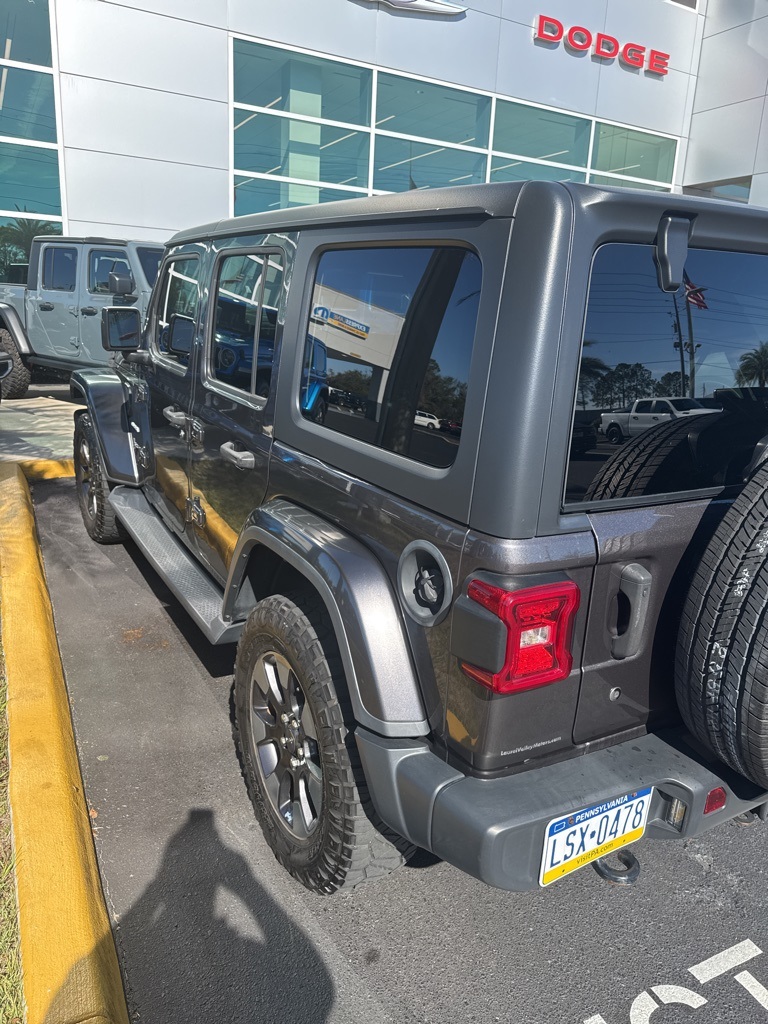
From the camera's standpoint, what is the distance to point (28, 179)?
1138 cm

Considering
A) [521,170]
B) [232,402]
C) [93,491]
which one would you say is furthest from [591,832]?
[521,170]

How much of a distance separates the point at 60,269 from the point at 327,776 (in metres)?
9.65

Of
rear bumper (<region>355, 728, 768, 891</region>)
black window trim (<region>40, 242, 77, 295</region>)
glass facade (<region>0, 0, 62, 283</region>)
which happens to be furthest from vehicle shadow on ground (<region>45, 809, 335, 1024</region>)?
glass facade (<region>0, 0, 62, 283</region>)

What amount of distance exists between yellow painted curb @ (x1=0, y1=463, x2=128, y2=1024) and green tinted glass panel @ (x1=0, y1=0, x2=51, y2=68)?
1062 centimetres

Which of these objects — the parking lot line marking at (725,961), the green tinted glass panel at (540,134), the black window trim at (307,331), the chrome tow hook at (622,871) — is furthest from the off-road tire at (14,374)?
the parking lot line marking at (725,961)

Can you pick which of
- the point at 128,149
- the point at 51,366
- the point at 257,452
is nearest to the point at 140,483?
the point at 257,452

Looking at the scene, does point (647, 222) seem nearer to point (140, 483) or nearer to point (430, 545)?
point (430, 545)

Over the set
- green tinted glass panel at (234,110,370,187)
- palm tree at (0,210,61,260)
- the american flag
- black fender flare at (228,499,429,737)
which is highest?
green tinted glass panel at (234,110,370,187)

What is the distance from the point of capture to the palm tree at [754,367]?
6.77ft

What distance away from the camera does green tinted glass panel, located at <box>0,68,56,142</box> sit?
1107 cm

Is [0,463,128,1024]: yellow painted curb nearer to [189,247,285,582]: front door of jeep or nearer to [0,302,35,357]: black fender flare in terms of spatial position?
[189,247,285,582]: front door of jeep

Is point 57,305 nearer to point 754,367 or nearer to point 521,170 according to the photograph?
point 521,170

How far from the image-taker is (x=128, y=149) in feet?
39.0

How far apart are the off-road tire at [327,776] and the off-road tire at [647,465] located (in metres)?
0.89
